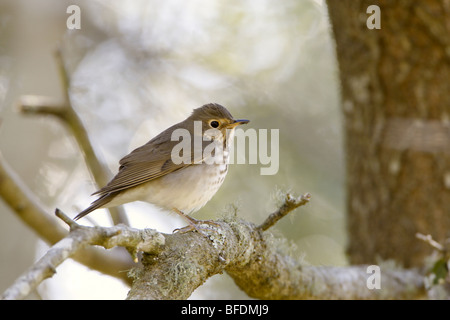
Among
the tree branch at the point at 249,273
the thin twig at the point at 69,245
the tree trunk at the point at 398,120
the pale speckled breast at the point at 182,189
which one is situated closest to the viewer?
the thin twig at the point at 69,245

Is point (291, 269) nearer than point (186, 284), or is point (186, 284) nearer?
point (186, 284)

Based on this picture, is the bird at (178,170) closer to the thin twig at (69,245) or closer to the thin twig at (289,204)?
the thin twig at (289,204)

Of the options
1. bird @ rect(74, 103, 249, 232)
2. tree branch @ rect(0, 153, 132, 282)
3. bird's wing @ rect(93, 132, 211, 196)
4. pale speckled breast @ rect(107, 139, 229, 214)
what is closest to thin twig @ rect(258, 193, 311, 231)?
bird @ rect(74, 103, 249, 232)

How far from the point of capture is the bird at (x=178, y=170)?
3.46 meters

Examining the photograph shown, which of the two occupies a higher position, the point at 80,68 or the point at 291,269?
the point at 80,68

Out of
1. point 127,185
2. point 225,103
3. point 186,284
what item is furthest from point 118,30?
point 186,284

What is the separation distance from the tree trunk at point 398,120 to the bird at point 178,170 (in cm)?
123

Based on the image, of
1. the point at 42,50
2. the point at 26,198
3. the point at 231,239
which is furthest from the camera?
the point at 42,50

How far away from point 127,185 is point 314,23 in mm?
3951

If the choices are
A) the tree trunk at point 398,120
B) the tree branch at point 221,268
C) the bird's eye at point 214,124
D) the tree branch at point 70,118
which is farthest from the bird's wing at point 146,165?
the tree trunk at point 398,120

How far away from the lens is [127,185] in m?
3.36

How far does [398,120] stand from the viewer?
4.19m

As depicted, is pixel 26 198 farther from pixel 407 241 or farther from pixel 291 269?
pixel 407 241

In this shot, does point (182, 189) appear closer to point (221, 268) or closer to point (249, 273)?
point (249, 273)
